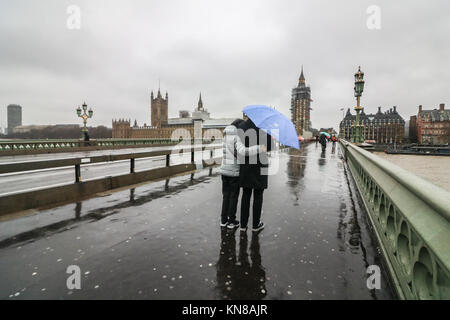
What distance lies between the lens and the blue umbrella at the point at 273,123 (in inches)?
148

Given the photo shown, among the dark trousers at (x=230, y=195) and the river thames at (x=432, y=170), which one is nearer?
the dark trousers at (x=230, y=195)

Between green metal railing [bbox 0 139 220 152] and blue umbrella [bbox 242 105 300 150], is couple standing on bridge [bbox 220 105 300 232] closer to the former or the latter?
blue umbrella [bbox 242 105 300 150]

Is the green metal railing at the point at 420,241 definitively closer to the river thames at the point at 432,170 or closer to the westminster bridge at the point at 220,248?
the westminster bridge at the point at 220,248

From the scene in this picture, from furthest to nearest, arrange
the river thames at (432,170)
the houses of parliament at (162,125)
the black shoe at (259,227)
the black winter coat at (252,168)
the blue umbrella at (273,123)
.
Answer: the houses of parliament at (162,125) < the river thames at (432,170) < the black shoe at (259,227) < the black winter coat at (252,168) < the blue umbrella at (273,123)

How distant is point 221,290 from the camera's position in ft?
8.98

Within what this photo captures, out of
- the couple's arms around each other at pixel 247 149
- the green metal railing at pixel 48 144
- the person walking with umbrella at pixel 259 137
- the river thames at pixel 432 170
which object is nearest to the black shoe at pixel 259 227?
the person walking with umbrella at pixel 259 137

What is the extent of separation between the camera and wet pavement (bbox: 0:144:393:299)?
8.94 feet

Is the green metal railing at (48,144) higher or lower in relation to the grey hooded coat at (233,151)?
higher

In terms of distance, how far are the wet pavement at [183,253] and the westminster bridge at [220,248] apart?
16 millimetres

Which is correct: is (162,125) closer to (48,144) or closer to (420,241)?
(48,144)

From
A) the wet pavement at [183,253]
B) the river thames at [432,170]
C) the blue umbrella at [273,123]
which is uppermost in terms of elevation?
the blue umbrella at [273,123]

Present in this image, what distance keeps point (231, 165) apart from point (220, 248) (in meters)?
1.48
